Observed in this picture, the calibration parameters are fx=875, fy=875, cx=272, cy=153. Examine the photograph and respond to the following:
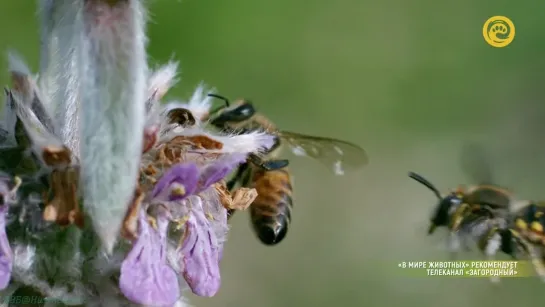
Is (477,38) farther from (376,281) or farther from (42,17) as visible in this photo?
(42,17)

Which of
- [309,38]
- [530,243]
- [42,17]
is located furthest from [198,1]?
[42,17]

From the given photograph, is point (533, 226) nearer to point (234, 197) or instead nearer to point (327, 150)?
point (327, 150)

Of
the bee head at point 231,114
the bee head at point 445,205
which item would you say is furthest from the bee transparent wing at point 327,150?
the bee head at point 445,205

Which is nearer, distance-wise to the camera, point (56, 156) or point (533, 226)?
point (56, 156)

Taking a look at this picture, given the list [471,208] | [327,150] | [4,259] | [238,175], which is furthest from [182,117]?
[471,208]

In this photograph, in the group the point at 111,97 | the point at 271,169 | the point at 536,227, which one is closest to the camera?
the point at 111,97

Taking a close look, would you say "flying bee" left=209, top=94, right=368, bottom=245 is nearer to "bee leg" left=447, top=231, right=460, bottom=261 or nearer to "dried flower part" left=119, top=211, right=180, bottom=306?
"bee leg" left=447, top=231, right=460, bottom=261

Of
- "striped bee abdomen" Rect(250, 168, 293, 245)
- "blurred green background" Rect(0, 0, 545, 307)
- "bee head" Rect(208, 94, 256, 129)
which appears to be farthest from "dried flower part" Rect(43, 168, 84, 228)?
"blurred green background" Rect(0, 0, 545, 307)
